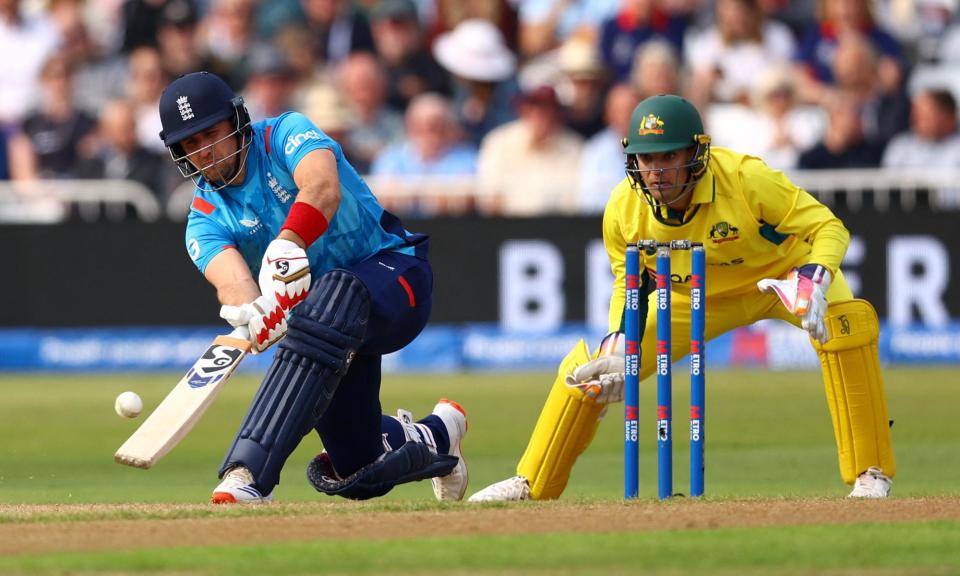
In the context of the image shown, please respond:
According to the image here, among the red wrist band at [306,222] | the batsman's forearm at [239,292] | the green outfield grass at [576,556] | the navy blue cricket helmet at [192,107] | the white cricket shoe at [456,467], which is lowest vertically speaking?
the white cricket shoe at [456,467]

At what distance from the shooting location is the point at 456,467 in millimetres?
7992

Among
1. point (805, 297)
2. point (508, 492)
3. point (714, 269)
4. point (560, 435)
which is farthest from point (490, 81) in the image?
point (805, 297)

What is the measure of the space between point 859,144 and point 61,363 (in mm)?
7319

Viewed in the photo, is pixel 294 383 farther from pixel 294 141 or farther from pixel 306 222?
pixel 294 141

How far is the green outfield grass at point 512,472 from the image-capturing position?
17.3 feet

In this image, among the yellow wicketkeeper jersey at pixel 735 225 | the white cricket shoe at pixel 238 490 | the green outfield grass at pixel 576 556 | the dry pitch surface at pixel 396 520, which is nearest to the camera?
the green outfield grass at pixel 576 556

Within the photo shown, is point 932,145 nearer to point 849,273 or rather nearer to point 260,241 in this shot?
point 849,273

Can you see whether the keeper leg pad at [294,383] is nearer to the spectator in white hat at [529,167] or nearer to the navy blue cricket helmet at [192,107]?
the navy blue cricket helmet at [192,107]

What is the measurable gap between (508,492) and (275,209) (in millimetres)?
1537

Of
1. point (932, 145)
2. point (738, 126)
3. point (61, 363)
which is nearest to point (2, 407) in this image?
point (61, 363)

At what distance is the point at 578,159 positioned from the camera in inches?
603

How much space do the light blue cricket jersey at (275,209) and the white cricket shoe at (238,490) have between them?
0.88 metres

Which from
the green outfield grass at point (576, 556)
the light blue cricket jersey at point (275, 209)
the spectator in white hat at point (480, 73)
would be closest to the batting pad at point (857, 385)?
the green outfield grass at point (576, 556)

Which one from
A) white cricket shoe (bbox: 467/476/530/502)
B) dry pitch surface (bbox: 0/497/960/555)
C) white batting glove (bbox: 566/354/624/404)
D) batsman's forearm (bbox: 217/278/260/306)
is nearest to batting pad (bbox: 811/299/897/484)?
dry pitch surface (bbox: 0/497/960/555)
